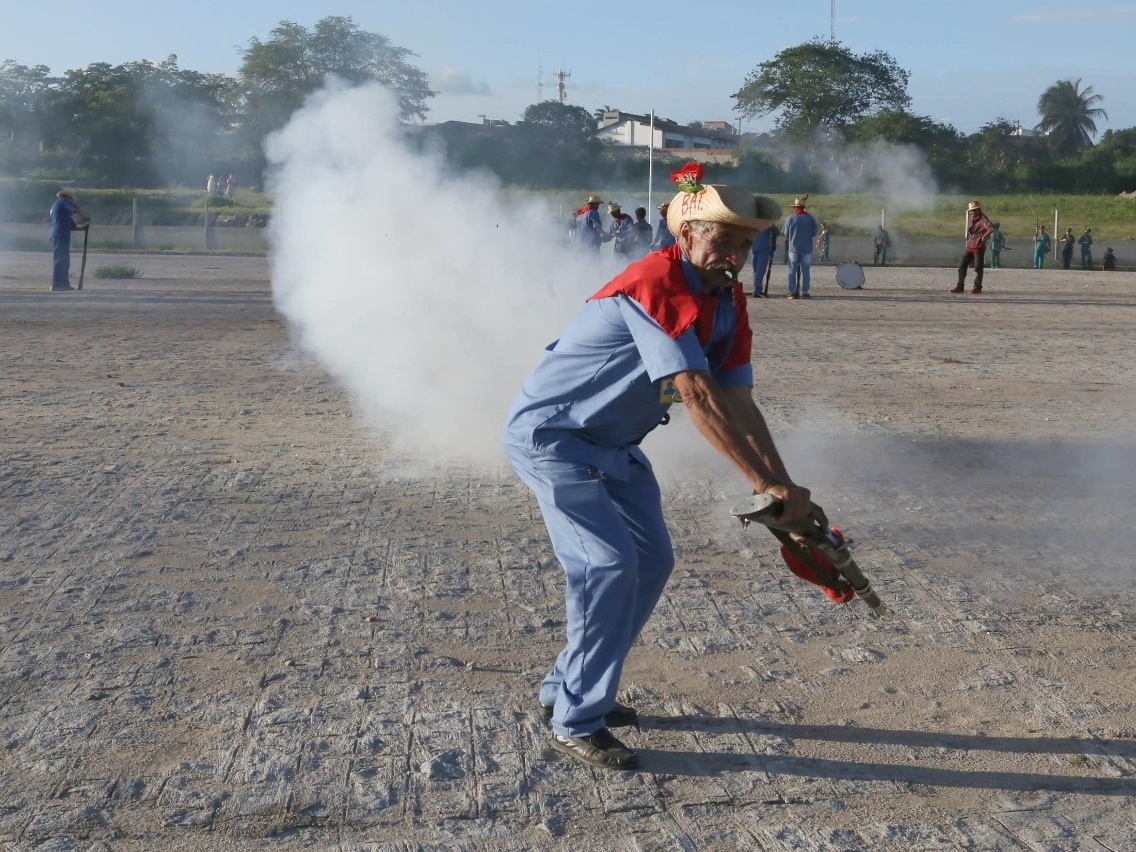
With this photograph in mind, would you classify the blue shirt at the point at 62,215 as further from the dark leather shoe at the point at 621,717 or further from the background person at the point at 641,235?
the dark leather shoe at the point at 621,717

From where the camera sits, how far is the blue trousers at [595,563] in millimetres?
3920

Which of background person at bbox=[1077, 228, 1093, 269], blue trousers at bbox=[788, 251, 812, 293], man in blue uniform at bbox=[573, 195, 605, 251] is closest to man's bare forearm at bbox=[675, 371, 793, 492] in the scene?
man in blue uniform at bbox=[573, 195, 605, 251]

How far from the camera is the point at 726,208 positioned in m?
3.77

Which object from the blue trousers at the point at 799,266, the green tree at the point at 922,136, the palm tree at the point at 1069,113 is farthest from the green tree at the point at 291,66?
the palm tree at the point at 1069,113

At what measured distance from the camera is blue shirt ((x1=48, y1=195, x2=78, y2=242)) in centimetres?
2131

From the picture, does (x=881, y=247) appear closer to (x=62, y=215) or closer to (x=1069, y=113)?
(x=62, y=215)

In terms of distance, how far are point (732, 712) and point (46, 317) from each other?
15783 mm

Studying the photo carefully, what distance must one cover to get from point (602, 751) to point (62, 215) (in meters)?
19.9

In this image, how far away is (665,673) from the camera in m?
4.80

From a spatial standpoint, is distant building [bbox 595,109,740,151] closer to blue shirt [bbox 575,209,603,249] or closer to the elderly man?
blue shirt [bbox 575,209,603,249]

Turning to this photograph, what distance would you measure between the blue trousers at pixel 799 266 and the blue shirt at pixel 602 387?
20.1 metres

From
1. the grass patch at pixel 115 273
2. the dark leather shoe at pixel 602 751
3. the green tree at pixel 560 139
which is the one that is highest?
the green tree at pixel 560 139

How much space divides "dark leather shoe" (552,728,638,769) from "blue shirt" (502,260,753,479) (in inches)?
33.0

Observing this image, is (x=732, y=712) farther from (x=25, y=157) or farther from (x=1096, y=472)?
(x=25, y=157)
